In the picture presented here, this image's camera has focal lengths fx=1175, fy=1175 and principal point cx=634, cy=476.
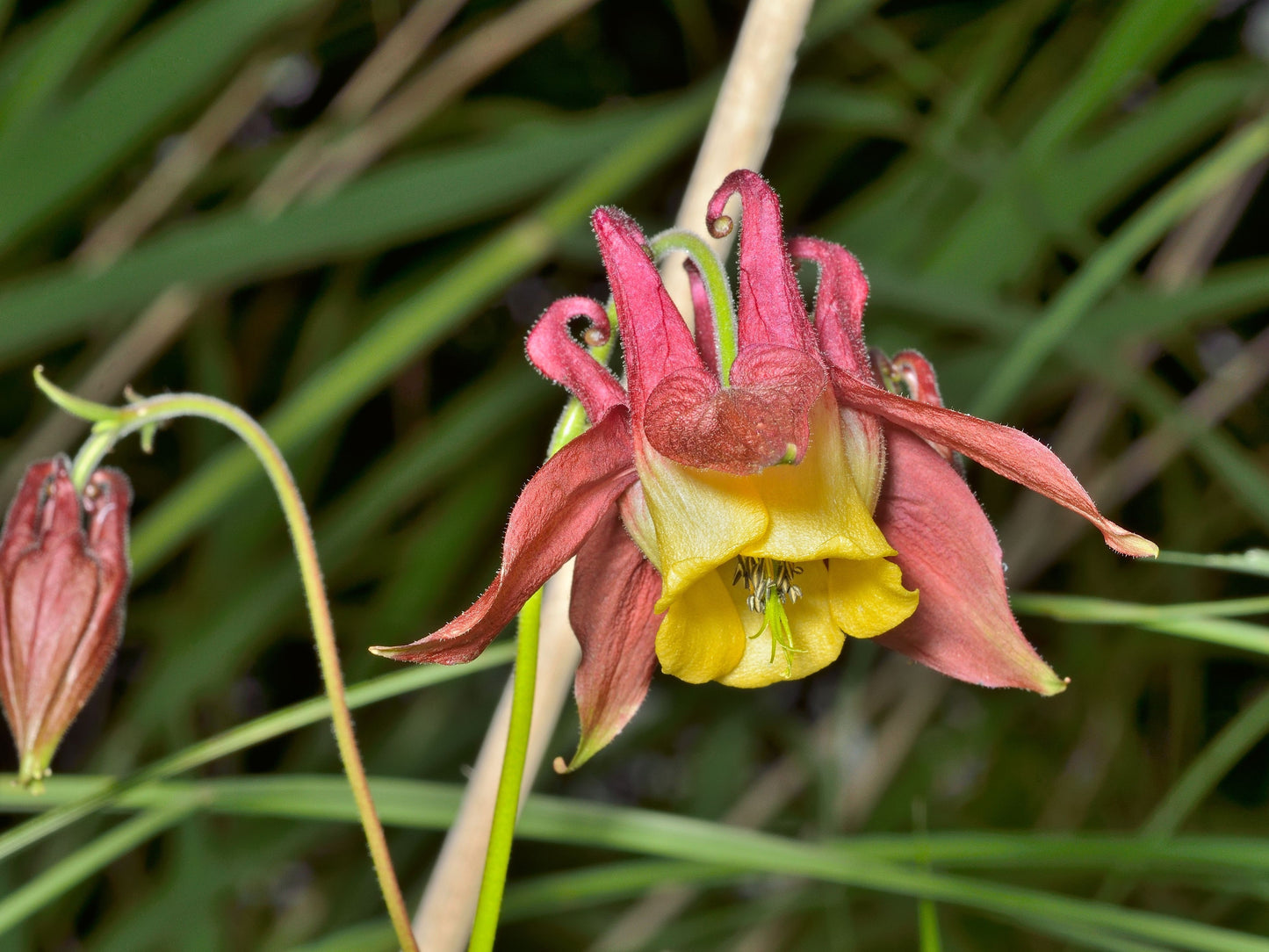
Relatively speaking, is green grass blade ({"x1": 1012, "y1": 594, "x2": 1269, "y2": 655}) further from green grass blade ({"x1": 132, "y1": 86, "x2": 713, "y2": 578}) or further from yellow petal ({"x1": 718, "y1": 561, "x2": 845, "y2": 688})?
green grass blade ({"x1": 132, "y1": 86, "x2": 713, "y2": 578})

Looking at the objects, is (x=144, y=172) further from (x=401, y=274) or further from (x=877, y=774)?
(x=877, y=774)

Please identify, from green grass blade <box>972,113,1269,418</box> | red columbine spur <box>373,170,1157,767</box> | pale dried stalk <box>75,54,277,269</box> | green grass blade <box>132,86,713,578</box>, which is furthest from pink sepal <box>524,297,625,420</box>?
pale dried stalk <box>75,54,277,269</box>

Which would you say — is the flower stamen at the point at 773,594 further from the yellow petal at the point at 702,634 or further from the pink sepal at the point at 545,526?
the pink sepal at the point at 545,526

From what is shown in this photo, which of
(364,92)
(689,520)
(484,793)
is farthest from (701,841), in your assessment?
(364,92)

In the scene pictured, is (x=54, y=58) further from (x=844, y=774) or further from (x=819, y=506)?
(x=844, y=774)

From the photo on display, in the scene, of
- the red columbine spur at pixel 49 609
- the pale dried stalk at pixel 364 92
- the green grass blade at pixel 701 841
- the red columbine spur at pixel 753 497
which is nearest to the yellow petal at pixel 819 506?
the red columbine spur at pixel 753 497
